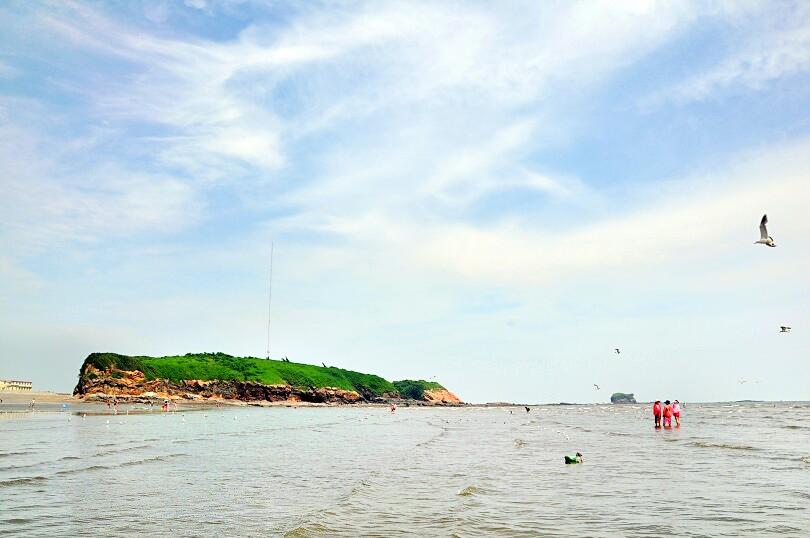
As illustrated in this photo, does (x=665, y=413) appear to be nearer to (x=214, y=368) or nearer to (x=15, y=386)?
(x=214, y=368)

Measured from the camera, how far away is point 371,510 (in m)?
18.6

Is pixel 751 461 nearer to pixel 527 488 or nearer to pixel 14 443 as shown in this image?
pixel 527 488

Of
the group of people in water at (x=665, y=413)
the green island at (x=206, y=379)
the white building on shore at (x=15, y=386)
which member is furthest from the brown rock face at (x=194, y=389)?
the group of people in water at (x=665, y=413)

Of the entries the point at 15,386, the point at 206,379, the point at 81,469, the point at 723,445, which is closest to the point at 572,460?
the point at 723,445

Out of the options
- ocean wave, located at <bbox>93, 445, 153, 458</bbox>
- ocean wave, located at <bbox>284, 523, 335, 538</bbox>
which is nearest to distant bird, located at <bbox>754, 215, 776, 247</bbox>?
ocean wave, located at <bbox>284, 523, 335, 538</bbox>

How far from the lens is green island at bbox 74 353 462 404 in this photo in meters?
125

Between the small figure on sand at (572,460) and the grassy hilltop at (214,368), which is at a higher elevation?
→ the grassy hilltop at (214,368)

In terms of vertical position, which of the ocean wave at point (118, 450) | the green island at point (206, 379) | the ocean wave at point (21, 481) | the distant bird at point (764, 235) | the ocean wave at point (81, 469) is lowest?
the ocean wave at point (118, 450)

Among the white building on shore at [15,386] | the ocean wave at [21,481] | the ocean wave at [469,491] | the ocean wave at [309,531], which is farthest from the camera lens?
the white building on shore at [15,386]

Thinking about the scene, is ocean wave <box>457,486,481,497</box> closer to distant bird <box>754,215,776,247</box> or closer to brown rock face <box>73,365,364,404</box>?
distant bird <box>754,215,776,247</box>

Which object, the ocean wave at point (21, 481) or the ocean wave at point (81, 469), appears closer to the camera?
the ocean wave at point (21, 481)

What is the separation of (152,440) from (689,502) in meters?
35.8

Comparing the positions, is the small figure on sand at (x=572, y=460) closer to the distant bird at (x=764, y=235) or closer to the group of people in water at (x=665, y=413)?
the distant bird at (x=764, y=235)

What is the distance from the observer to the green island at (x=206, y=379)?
4906 inches
